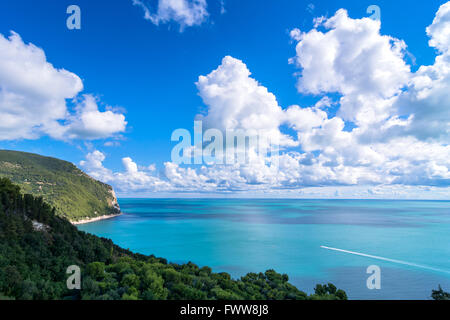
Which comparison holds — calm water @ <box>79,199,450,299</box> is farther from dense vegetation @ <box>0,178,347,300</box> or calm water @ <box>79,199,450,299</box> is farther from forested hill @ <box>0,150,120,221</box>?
forested hill @ <box>0,150,120,221</box>

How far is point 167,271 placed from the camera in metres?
22.0

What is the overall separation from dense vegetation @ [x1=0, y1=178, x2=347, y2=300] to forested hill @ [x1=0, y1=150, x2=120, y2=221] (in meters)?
94.6

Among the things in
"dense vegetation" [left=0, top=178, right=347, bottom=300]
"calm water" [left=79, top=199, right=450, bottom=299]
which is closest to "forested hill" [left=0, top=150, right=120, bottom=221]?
"calm water" [left=79, top=199, right=450, bottom=299]

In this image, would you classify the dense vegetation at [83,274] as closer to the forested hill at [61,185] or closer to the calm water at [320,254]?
the calm water at [320,254]

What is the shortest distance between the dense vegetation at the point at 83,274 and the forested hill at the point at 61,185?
94.6m

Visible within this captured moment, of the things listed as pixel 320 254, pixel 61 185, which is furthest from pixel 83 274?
pixel 61 185

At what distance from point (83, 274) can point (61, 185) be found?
520ft

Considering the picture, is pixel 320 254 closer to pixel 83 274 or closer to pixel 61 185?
pixel 83 274

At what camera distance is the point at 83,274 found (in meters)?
20.9

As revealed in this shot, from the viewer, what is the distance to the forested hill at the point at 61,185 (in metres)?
124
